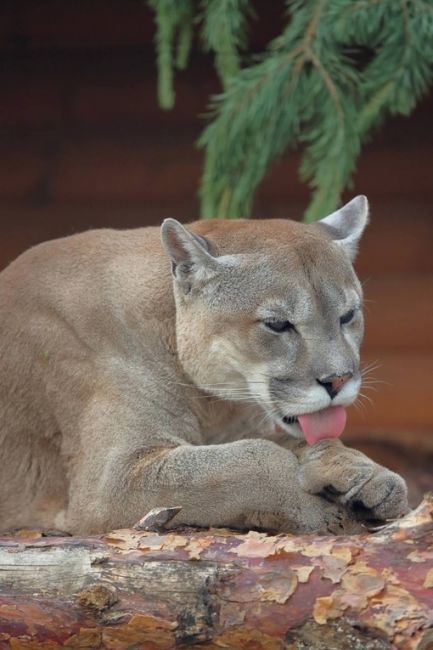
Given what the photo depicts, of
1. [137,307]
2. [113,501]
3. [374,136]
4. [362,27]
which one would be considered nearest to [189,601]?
[113,501]

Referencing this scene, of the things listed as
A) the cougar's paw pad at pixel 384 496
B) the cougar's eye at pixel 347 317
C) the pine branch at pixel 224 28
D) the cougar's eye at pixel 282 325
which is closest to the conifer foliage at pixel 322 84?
the pine branch at pixel 224 28

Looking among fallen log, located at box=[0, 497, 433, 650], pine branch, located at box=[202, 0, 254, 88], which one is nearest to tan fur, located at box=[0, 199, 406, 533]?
fallen log, located at box=[0, 497, 433, 650]

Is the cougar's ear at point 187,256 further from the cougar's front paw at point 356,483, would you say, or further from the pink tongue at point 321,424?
the cougar's front paw at point 356,483

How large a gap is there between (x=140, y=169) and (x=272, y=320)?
16.6 ft

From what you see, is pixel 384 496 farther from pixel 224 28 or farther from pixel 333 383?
pixel 224 28

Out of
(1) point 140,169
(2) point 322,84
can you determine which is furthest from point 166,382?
(1) point 140,169

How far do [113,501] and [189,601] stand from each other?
1131 mm

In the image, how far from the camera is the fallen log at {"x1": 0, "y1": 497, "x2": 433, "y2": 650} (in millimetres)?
3801

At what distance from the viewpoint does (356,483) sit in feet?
15.5

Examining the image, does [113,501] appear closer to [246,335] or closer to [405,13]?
[246,335]

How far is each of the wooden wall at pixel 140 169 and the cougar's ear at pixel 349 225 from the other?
155 inches

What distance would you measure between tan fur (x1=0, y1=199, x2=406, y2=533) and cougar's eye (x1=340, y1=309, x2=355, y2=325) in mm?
79

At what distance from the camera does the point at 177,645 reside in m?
3.95

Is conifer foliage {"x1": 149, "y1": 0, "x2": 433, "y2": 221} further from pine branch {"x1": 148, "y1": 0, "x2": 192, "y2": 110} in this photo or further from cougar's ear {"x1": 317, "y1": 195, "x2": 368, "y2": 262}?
cougar's ear {"x1": 317, "y1": 195, "x2": 368, "y2": 262}
